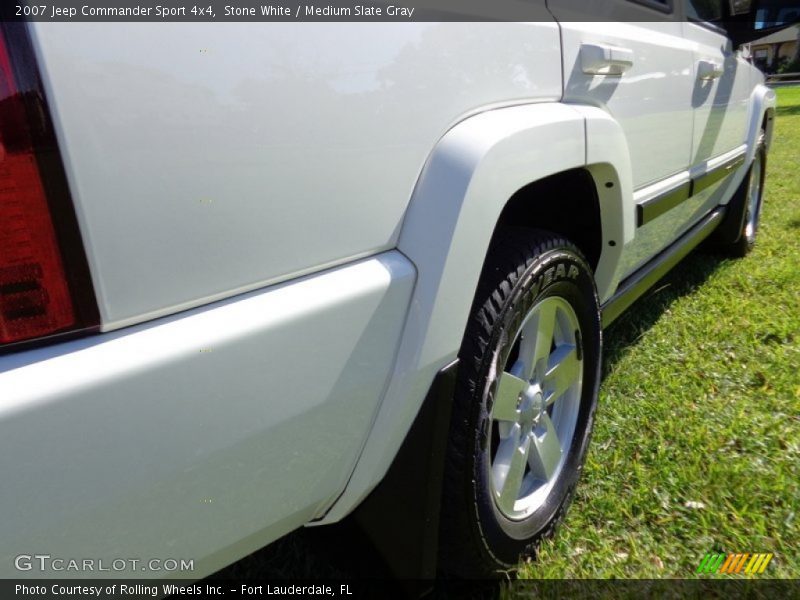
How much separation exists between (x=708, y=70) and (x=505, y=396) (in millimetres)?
1814

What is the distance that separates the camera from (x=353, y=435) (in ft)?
3.98

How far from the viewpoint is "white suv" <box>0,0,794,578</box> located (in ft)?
2.69

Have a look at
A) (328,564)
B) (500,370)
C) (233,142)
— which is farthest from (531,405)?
(233,142)

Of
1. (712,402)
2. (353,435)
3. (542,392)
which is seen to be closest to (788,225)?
(712,402)

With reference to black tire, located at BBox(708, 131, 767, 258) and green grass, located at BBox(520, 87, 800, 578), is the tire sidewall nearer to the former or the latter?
green grass, located at BBox(520, 87, 800, 578)

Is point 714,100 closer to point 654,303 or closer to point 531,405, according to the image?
point 654,303

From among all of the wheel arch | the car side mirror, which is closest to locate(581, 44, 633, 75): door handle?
the wheel arch

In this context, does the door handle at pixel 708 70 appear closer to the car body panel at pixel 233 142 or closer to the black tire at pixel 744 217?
the black tire at pixel 744 217

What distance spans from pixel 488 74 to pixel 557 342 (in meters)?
0.86

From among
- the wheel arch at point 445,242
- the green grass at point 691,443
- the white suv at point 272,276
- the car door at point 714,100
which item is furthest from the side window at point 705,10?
the wheel arch at point 445,242

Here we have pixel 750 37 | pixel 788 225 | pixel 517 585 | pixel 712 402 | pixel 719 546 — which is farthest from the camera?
pixel 788 225

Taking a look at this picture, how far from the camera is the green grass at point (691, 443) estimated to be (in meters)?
1.94

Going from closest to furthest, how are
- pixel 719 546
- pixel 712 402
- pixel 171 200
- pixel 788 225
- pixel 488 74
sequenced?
pixel 171 200
pixel 488 74
pixel 719 546
pixel 712 402
pixel 788 225

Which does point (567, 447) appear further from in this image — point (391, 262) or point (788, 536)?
point (391, 262)
